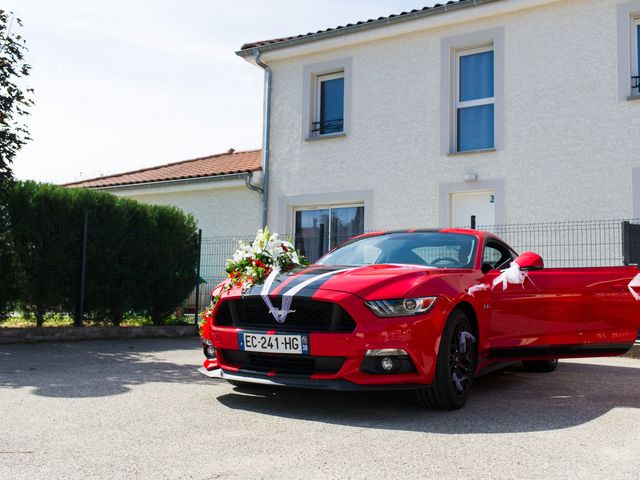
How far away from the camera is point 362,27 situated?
43.4 feet

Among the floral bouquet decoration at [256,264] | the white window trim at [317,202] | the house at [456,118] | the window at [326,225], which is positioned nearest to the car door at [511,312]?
the floral bouquet decoration at [256,264]

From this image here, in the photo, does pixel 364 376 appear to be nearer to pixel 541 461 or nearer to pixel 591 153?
pixel 541 461

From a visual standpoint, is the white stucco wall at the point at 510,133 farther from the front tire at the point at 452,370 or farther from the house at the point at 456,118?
the front tire at the point at 452,370

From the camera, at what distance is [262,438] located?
390cm

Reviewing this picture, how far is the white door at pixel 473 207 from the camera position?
39.3ft

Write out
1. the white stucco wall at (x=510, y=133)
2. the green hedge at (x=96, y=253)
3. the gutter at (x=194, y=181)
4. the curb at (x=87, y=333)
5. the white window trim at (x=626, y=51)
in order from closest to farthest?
the curb at (x=87, y=333) → the green hedge at (x=96, y=253) → the white window trim at (x=626, y=51) → the white stucco wall at (x=510, y=133) → the gutter at (x=194, y=181)

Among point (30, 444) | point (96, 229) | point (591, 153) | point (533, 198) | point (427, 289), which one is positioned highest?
point (591, 153)

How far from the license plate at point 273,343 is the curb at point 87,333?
18.7 feet

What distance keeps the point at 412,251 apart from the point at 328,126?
8828 millimetres

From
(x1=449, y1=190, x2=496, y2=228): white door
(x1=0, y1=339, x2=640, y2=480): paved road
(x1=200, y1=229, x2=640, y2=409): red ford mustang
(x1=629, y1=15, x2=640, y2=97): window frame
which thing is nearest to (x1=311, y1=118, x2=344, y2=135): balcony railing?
(x1=449, y1=190, x2=496, y2=228): white door

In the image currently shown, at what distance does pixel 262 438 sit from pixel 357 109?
34.2 feet

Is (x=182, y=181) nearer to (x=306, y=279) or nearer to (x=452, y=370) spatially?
(x=306, y=279)

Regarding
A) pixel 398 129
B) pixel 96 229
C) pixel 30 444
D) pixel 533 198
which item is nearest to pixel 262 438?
pixel 30 444

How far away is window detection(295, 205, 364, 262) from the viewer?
12.8 m
